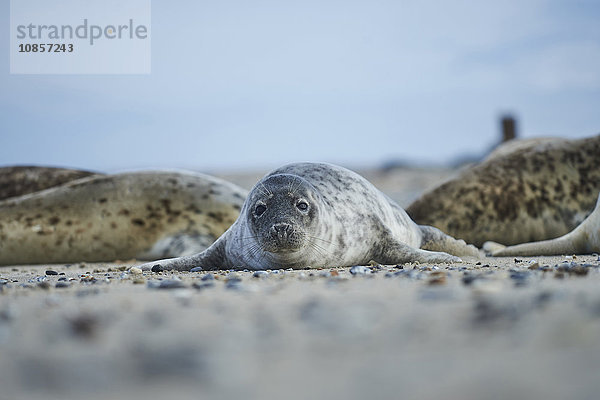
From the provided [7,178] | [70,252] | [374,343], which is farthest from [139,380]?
[7,178]

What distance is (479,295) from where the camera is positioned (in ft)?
6.96

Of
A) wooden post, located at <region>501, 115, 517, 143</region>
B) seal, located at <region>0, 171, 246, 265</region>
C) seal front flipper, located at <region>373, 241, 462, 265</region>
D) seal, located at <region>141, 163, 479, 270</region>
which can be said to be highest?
wooden post, located at <region>501, 115, 517, 143</region>

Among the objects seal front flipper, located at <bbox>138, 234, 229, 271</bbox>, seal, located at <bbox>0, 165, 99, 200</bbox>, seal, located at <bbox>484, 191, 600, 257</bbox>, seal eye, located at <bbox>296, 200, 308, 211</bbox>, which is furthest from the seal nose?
seal, located at <bbox>0, 165, 99, 200</bbox>

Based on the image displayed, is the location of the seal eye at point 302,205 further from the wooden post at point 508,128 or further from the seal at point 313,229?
the wooden post at point 508,128

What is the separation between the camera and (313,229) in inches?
165

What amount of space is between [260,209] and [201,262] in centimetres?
86

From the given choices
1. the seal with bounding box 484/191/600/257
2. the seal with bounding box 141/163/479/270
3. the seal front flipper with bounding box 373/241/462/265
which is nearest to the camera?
the seal with bounding box 141/163/479/270

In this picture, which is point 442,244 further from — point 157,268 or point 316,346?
point 316,346

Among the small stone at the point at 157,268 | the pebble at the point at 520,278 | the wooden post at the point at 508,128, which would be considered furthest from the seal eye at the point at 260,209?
the wooden post at the point at 508,128

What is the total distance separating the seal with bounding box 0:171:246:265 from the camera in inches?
271

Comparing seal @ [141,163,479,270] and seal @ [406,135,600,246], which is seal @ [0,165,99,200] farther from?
seal @ [141,163,479,270]

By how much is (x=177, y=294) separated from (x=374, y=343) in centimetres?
111

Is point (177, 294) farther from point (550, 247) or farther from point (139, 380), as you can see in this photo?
point (550, 247)

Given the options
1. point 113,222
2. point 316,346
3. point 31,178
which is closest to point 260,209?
point 316,346
